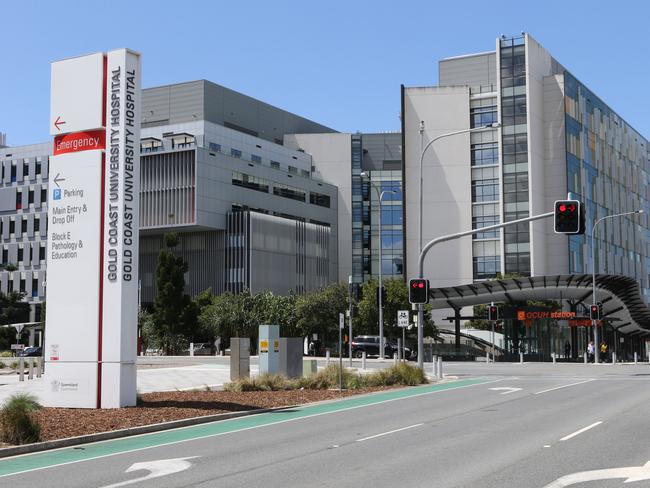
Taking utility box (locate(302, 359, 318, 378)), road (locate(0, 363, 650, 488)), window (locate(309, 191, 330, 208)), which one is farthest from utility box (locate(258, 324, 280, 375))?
window (locate(309, 191, 330, 208))

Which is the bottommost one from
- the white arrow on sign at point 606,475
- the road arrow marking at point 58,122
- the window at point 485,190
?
the white arrow on sign at point 606,475

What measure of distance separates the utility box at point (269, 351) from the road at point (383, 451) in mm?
8398

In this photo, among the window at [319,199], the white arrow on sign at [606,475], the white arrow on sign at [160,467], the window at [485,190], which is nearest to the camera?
the white arrow on sign at [606,475]

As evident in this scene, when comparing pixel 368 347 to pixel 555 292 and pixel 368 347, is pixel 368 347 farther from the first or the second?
pixel 555 292

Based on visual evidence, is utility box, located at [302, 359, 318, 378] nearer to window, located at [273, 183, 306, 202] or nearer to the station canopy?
the station canopy

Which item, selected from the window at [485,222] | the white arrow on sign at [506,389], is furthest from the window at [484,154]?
the white arrow on sign at [506,389]

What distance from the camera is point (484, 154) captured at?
97.3m

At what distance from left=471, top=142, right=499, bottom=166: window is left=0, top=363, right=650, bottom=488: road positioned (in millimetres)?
77629

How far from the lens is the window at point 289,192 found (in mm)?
101250

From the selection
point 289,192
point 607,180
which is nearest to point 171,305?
point 289,192

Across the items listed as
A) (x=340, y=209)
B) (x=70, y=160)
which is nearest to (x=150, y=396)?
(x=70, y=160)

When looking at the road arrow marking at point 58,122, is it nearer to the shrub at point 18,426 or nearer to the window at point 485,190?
the shrub at point 18,426

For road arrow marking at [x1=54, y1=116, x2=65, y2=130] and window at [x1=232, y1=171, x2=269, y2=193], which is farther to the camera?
window at [x1=232, y1=171, x2=269, y2=193]

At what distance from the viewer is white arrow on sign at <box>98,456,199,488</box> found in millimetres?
10766
